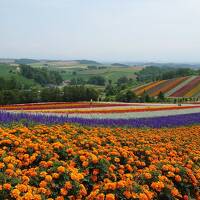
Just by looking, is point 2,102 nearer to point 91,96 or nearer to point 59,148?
point 91,96

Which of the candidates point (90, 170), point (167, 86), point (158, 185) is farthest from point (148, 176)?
point (167, 86)

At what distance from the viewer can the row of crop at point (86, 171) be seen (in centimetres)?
593

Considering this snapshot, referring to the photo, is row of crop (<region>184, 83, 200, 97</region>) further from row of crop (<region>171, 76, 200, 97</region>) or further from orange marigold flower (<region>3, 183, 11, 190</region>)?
orange marigold flower (<region>3, 183, 11, 190</region>)

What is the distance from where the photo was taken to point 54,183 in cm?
624

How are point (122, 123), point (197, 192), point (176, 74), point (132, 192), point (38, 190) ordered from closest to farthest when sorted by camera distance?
point (38, 190) → point (132, 192) → point (197, 192) → point (122, 123) → point (176, 74)

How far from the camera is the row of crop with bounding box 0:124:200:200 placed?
593 centimetres

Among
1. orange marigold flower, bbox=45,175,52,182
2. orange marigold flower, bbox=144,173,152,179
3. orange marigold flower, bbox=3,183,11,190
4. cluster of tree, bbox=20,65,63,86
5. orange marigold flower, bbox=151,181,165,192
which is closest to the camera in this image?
orange marigold flower, bbox=3,183,11,190

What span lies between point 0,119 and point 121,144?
15.5 feet

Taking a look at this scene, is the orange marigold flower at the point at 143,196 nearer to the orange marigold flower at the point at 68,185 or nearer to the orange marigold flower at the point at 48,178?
the orange marigold flower at the point at 68,185

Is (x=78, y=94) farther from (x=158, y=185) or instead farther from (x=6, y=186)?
(x=6, y=186)

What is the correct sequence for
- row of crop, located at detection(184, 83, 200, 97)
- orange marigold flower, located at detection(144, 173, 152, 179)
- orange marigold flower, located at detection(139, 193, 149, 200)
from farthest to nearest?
1. row of crop, located at detection(184, 83, 200, 97)
2. orange marigold flower, located at detection(144, 173, 152, 179)
3. orange marigold flower, located at detection(139, 193, 149, 200)

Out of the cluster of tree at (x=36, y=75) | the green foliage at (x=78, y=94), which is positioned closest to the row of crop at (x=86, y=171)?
the green foliage at (x=78, y=94)

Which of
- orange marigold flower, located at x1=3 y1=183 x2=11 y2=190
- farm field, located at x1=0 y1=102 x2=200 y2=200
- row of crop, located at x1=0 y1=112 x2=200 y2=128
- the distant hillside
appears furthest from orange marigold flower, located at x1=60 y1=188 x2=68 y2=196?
the distant hillside

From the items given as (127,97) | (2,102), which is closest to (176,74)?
(127,97)
